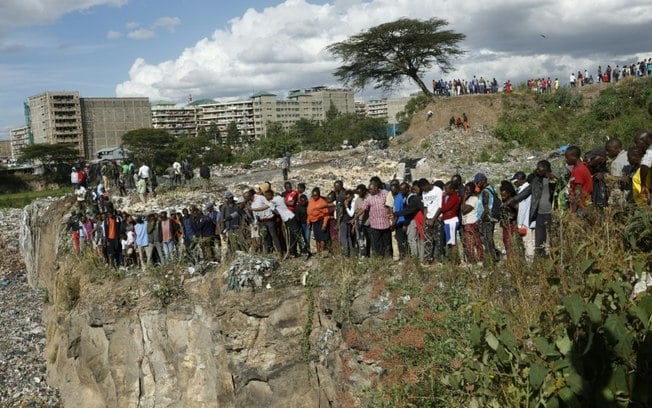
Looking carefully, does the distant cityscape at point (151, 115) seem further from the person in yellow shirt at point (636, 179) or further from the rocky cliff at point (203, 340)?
the person in yellow shirt at point (636, 179)

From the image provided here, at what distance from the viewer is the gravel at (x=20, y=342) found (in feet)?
47.2

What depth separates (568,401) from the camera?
10.2ft

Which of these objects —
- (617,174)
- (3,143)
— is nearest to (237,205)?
(617,174)

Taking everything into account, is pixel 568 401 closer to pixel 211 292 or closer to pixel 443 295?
pixel 443 295

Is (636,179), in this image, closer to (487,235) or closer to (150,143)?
(487,235)

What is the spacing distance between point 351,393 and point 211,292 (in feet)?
10.4

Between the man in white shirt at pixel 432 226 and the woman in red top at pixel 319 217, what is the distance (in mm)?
1706

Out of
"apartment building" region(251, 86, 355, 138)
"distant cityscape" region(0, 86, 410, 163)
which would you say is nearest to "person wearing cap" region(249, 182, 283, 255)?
"distant cityscape" region(0, 86, 410, 163)

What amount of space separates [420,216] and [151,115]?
308ft

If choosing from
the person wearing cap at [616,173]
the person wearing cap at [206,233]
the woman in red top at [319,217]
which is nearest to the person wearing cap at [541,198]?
the person wearing cap at [616,173]

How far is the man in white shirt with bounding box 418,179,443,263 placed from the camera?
7258 millimetres

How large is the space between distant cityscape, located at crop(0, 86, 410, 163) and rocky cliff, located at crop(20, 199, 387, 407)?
Answer: 166 feet

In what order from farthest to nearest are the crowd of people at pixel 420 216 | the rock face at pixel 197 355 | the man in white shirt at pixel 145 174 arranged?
1. the man in white shirt at pixel 145 174
2. the rock face at pixel 197 355
3. the crowd of people at pixel 420 216

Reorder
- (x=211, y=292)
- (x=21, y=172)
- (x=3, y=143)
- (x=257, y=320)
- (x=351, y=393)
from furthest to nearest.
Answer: (x=3, y=143)
(x=21, y=172)
(x=211, y=292)
(x=257, y=320)
(x=351, y=393)
